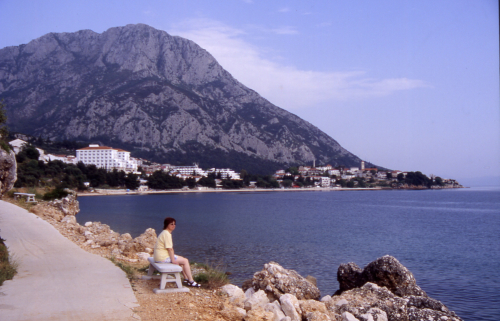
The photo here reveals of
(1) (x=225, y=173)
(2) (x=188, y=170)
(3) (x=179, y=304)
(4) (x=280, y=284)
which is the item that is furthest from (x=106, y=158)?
(3) (x=179, y=304)

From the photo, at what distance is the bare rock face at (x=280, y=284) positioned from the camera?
751cm

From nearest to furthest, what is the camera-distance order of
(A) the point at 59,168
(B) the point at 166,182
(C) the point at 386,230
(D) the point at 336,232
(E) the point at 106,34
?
(D) the point at 336,232 → (C) the point at 386,230 → (A) the point at 59,168 → (B) the point at 166,182 → (E) the point at 106,34

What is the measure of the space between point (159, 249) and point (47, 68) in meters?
146

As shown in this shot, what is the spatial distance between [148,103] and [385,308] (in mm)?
108679

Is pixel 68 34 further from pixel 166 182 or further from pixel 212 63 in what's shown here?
pixel 166 182

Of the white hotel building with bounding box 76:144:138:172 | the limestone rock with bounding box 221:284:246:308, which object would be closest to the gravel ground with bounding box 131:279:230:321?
the limestone rock with bounding box 221:284:246:308

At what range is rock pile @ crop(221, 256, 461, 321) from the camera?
608 cm

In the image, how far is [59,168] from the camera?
7094cm

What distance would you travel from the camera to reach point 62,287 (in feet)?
21.0

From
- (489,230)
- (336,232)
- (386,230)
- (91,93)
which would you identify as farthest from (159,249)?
(91,93)

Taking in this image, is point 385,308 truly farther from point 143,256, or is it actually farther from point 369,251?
point 369,251

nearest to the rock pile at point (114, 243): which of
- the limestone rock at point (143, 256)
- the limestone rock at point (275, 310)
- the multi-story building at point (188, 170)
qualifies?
the limestone rock at point (143, 256)

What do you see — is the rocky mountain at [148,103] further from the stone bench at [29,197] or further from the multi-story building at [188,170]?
the stone bench at [29,197]

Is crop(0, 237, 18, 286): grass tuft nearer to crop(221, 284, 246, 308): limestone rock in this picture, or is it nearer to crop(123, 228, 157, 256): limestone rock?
crop(123, 228, 157, 256): limestone rock
